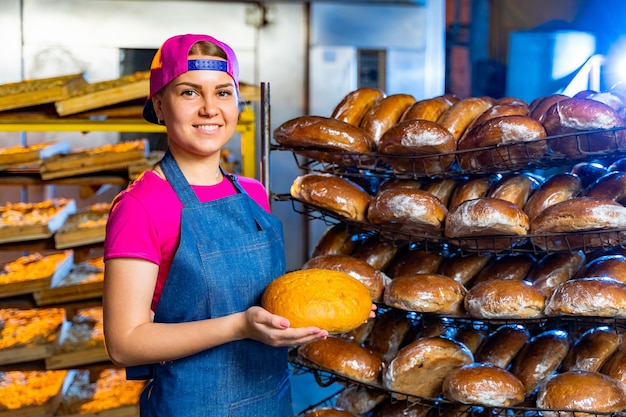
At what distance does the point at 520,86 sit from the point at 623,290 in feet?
14.2

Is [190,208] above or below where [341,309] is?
above

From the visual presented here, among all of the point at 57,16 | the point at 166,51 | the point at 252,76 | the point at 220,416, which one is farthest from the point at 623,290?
the point at 57,16

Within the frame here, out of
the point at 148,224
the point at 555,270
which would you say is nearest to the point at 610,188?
the point at 555,270

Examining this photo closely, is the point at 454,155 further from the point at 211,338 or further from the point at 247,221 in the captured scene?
the point at 211,338

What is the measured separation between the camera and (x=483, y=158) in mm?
2080

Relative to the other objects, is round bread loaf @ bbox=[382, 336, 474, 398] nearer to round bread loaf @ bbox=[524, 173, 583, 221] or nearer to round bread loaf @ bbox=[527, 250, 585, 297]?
round bread loaf @ bbox=[527, 250, 585, 297]

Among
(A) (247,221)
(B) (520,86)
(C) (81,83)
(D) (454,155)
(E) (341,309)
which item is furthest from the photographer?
(B) (520,86)

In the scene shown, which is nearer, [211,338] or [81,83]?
[211,338]

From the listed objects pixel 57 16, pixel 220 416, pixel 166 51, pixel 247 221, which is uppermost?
pixel 57 16

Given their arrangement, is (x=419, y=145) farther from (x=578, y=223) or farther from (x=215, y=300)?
(x=215, y=300)

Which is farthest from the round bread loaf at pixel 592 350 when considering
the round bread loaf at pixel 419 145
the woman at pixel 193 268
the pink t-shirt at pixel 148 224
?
the pink t-shirt at pixel 148 224

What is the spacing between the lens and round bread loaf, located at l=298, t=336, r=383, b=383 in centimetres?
210

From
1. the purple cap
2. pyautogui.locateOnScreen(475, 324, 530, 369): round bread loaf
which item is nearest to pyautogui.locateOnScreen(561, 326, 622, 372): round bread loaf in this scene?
pyautogui.locateOnScreen(475, 324, 530, 369): round bread loaf

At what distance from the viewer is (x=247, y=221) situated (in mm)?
1703
